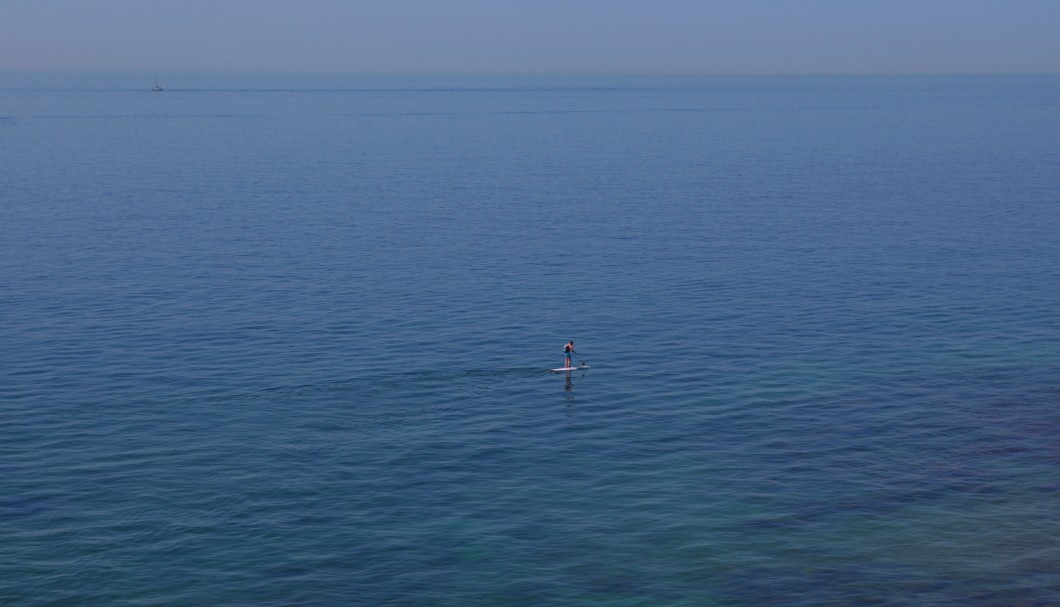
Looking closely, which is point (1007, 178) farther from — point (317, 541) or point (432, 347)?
point (317, 541)

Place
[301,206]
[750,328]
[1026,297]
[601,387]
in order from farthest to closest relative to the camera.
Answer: [301,206], [1026,297], [750,328], [601,387]

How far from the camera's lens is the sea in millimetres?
53219

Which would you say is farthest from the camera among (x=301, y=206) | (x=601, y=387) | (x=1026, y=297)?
(x=301, y=206)

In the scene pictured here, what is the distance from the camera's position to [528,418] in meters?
74.8

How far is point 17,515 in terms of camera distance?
58312 millimetres

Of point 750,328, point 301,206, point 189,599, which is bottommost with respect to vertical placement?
point 189,599

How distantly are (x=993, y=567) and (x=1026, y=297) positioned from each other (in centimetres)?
5806

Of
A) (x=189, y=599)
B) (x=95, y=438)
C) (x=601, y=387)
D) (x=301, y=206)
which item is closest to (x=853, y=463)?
(x=601, y=387)

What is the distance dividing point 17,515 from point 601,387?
3885 centimetres

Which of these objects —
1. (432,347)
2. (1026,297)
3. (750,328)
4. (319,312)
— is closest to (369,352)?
(432,347)

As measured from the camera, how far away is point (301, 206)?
163 metres

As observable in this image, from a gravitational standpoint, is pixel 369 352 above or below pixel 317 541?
above

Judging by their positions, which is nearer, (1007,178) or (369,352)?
(369,352)

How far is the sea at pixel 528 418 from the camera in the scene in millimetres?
53219
